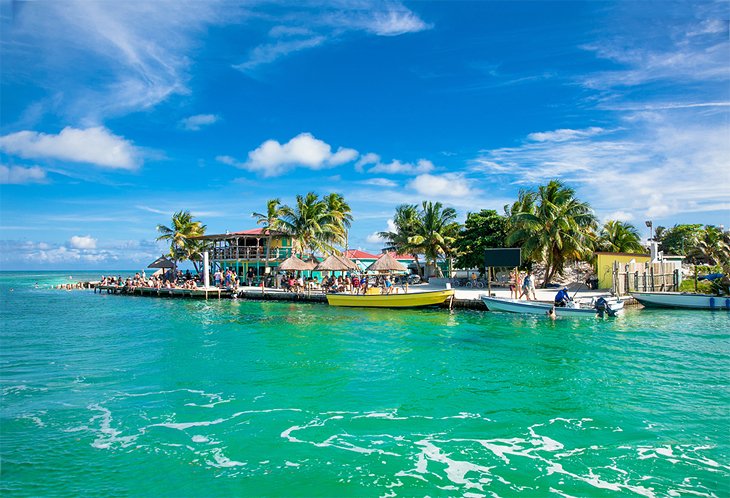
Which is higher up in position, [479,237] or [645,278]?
[479,237]

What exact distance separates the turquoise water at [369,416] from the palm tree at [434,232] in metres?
22.0

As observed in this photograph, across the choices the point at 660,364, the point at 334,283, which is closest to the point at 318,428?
the point at 660,364

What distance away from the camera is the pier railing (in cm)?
2650

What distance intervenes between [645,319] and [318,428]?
773 inches

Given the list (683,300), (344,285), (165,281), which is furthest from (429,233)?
(165,281)

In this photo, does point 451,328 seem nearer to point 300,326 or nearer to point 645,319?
point 300,326

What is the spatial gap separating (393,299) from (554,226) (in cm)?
1320

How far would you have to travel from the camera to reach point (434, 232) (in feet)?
126

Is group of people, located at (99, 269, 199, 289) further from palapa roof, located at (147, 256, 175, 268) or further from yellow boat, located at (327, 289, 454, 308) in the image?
yellow boat, located at (327, 289, 454, 308)

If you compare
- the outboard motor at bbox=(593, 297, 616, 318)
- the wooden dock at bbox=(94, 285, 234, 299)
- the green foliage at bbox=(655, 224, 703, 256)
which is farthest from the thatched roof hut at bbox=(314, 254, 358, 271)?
the green foliage at bbox=(655, 224, 703, 256)

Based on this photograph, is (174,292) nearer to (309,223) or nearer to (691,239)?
(309,223)

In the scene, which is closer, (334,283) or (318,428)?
(318,428)

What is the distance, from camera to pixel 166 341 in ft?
55.1

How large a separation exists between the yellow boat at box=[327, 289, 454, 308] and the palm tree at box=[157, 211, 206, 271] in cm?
2502
